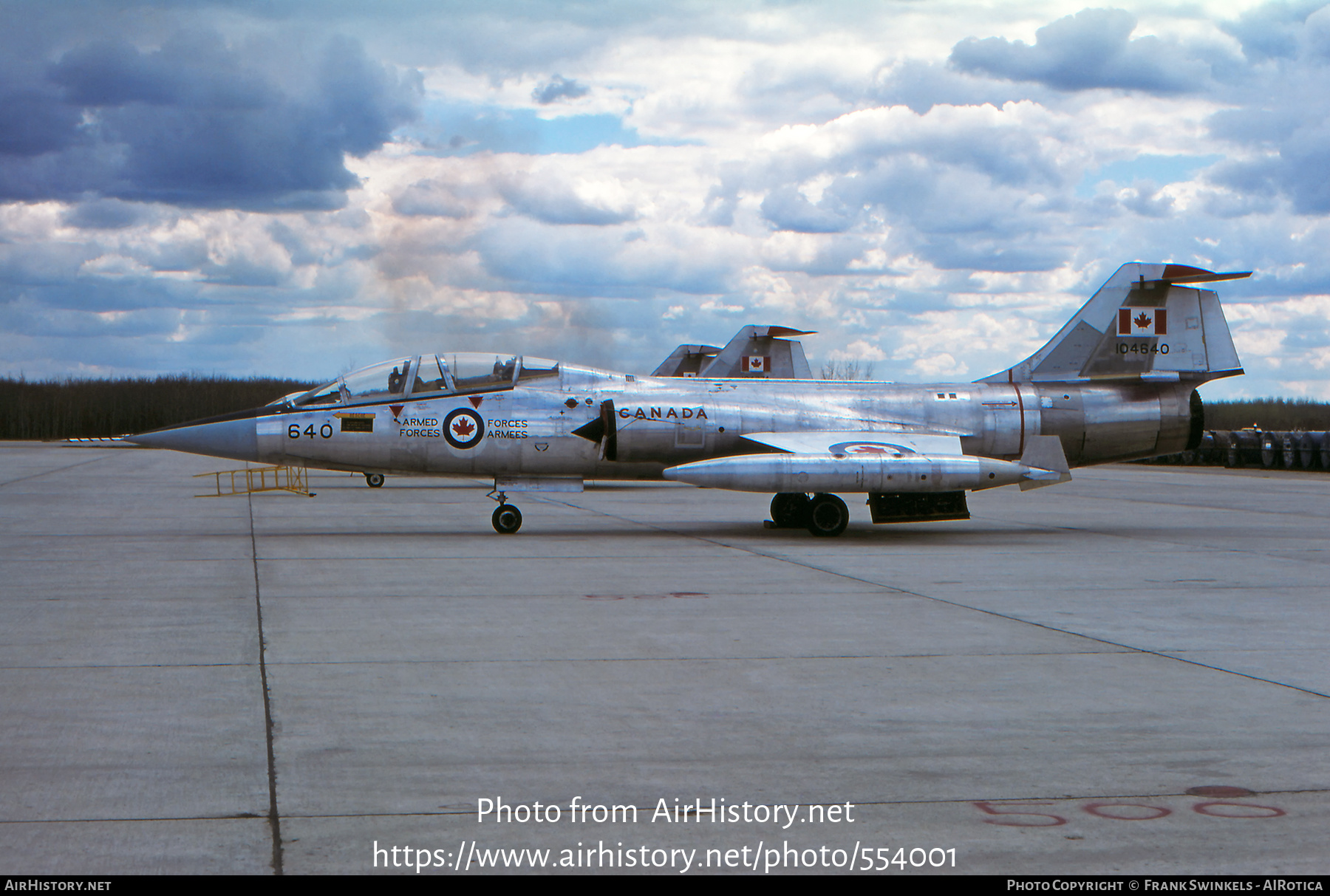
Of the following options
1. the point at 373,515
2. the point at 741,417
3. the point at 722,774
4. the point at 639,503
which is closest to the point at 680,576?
the point at 741,417

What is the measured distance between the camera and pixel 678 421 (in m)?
16.3

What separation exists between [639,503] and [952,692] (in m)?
16.3

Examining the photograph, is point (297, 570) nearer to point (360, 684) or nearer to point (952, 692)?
point (360, 684)

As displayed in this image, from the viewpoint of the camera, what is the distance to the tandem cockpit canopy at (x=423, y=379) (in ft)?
53.0

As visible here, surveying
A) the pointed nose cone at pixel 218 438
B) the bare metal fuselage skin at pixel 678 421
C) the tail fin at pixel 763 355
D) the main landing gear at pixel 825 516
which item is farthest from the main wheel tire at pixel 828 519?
the tail fin at pixel 763 355

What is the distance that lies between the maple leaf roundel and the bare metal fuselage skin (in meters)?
0.06

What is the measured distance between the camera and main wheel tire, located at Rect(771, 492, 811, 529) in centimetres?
1702

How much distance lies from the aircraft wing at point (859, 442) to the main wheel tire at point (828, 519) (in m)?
0.77

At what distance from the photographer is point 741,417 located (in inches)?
655

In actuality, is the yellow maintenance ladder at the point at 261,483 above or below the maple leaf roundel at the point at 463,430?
below

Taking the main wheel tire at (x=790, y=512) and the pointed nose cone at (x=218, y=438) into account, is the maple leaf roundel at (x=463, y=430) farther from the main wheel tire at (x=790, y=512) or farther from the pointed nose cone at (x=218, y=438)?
the main wheel tire at (x=790, y=512)

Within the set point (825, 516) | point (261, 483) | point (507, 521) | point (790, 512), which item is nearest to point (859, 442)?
point (825, 516)

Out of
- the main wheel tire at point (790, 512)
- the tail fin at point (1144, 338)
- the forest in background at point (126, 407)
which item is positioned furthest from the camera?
the forest in background at point (126, 407)

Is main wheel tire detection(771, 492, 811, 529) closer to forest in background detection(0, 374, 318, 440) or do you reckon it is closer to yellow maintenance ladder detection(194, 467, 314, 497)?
yellow maintenance ladder detection(194, 467, 314, 497)
